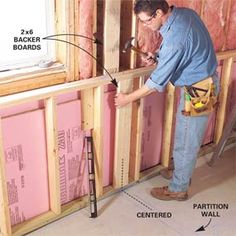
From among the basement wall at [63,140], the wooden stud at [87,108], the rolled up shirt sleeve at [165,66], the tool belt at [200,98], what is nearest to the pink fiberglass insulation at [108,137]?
the basement wall at [63,140]

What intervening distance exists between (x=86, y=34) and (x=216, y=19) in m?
1.22

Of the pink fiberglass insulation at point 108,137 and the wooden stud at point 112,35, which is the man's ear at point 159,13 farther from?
the pink fiberglass insulation at point 108,137

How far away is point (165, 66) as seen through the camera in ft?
6.93

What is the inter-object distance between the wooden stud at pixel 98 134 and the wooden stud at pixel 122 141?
0.46 ft

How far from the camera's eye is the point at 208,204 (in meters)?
2.62

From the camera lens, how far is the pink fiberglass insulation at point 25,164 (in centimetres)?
212

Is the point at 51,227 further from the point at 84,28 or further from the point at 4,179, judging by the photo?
the point at 84,28

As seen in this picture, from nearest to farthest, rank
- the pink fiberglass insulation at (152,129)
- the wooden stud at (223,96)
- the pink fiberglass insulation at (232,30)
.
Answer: the pink fiberglass insulation at (152,129) → the pink fiberglass insulation at (232,30) → the wooden stud at (223,96)

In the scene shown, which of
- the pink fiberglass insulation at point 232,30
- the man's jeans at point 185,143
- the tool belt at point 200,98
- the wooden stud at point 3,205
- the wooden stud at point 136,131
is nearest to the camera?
the wooden stud at point 3,205

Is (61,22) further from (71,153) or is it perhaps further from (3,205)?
(3,205)

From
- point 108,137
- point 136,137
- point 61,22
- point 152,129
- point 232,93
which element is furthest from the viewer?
point 232,93

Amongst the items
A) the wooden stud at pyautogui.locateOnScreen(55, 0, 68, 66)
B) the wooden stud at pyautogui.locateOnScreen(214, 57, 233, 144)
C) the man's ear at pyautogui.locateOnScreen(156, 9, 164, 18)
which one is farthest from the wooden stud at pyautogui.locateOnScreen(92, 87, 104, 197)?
the wooden stud at pyautogui.locateOnScreen(214, 57, 233, 144)

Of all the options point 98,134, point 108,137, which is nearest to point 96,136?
point 98,134

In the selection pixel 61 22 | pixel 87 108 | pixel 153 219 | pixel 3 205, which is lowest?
pixel 153 219
